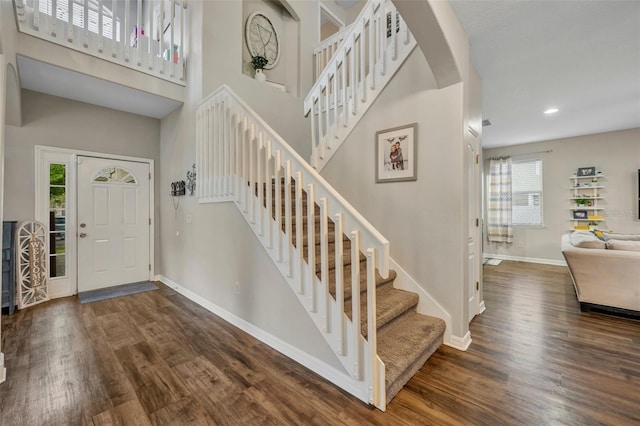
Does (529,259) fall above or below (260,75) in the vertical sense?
below

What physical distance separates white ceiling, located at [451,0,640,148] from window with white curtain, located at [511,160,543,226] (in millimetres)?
1455

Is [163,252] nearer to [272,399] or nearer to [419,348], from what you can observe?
[272,399]

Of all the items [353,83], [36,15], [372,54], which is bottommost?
[353,83]

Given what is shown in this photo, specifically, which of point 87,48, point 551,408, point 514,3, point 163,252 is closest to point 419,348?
point 551,408

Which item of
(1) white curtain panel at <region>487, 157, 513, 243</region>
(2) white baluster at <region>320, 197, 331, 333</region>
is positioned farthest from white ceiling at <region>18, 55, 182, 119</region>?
(1) white curtain panel at <region>487, 157, 513, 243</region>

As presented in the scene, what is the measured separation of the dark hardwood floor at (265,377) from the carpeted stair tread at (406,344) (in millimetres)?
76

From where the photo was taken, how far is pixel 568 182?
5.68 meters

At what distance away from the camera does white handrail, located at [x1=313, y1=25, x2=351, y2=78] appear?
14.1 feet

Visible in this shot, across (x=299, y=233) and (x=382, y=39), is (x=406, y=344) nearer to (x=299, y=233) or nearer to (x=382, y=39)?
(x=299, y=233)

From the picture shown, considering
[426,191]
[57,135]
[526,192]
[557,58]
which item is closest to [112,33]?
[57,135]

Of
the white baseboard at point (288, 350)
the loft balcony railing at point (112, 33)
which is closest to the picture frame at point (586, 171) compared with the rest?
the white baseboard at point (288, 350)

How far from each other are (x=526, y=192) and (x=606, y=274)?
12.4 feet

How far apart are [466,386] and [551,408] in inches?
17.5

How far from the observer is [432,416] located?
5.03 ft
